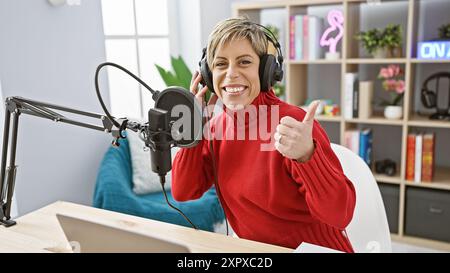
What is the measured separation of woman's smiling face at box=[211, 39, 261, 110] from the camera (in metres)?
1.03

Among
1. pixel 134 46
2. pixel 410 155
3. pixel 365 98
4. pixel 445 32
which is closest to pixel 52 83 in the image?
pixel 134 46

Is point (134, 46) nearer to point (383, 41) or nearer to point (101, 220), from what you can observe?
point (383, 41)

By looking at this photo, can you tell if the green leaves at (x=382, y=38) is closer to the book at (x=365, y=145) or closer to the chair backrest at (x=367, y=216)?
the book at (x=365, y=145)

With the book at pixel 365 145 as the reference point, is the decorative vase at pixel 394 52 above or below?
above

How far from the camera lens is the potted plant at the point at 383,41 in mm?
2602

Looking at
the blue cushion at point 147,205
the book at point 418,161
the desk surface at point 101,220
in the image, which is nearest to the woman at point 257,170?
the desk surface at point 101,220

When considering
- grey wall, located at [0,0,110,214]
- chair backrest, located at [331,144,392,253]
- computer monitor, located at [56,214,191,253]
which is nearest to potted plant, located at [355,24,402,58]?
chair backrest, located at [331,144,392,253]

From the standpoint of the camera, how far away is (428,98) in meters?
2.63

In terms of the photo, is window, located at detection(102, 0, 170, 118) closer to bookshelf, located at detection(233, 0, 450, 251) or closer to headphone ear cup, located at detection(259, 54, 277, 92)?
bookshelf, located at detection(233, 0, 450, 251)

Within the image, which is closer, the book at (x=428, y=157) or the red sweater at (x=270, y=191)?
the red sweater at (x=270, y=191)

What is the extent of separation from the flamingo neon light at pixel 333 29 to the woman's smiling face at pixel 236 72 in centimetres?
184

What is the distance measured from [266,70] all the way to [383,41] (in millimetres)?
1849
